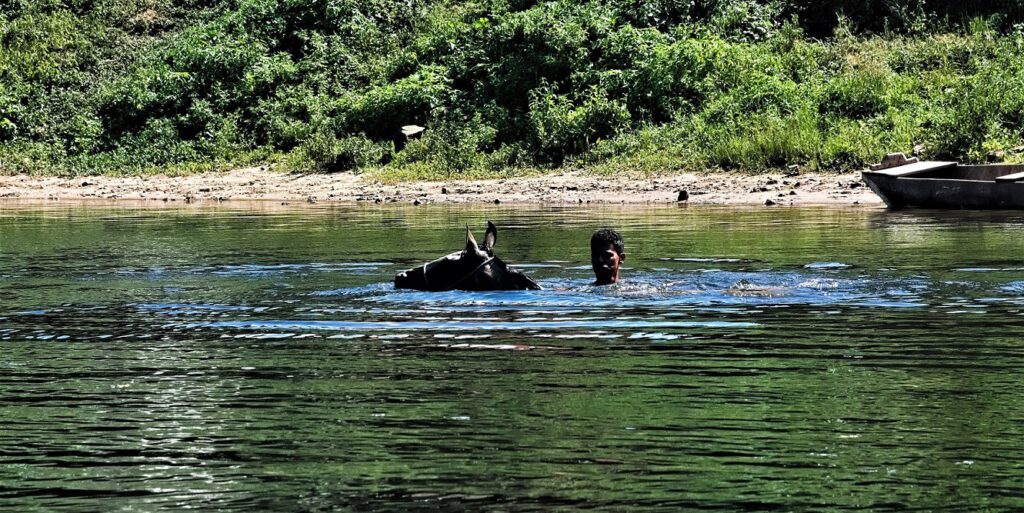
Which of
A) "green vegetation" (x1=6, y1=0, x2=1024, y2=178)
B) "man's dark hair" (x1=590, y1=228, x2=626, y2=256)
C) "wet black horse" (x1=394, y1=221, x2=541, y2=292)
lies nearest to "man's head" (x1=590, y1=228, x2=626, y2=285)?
"man's dark hair" (x1=590, y1=228, x2=626, y2=256)

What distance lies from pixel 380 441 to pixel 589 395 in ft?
4.01

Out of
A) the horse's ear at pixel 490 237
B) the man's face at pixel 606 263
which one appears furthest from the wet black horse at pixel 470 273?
the man's face at pixel 606 263

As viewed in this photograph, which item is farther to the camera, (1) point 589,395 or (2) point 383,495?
(1) point 589,395

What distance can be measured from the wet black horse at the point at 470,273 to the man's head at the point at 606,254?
50cm

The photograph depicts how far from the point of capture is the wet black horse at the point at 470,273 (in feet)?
33.6

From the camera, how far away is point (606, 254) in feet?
34.2

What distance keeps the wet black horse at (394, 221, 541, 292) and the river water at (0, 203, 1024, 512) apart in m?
0.14

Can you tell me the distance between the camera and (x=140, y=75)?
32.7 metres

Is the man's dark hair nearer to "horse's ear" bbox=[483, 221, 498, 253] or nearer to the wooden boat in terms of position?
"horse's ear" bbox=[483, 221, 498, 253]

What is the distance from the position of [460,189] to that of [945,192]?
8532 millimetres

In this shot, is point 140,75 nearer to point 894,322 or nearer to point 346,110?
point 346,110

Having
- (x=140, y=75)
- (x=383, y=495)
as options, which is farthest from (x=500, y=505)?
(x=140, y=75)

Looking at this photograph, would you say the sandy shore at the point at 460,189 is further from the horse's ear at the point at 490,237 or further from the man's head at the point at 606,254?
the horse's ear at the point at 490,237

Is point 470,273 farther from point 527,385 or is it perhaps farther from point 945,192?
point 945,192
